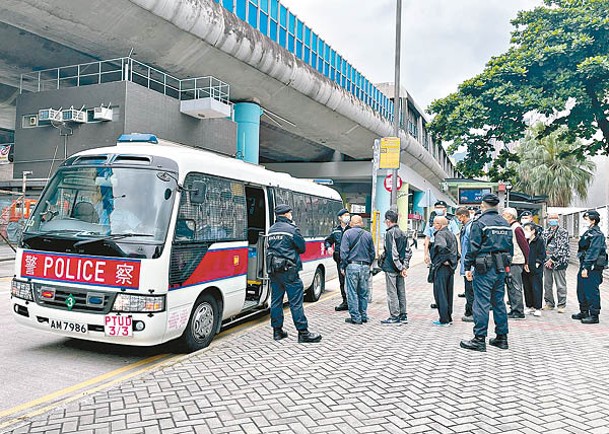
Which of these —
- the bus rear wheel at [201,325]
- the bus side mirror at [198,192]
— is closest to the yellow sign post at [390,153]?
the bus rear wheel at [201,325]

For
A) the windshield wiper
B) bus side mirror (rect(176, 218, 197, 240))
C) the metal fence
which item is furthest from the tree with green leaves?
the windshield wiper

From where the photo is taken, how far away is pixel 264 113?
28016mm

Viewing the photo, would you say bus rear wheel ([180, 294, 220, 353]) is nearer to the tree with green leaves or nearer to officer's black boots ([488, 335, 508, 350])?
officer's black boots ([488, 335, 508, 350])

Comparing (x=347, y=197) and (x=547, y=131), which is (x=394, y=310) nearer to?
(x=547, y=131)

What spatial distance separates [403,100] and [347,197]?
14.9 metres

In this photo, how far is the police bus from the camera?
17.8ft

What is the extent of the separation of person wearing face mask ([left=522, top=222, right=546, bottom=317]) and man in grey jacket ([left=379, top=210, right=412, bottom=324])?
2.61 meters

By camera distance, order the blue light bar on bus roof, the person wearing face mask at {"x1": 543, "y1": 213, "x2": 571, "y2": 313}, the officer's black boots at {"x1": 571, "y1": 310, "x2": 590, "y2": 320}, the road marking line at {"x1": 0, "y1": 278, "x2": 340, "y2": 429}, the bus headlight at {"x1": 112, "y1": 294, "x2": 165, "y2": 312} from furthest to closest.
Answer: the person wearing face mask at {"x1": 543, "y1": 213, "x2": 571, "y2": 313}, the officer's black boots at {"x1": 571, "y1": 310, "x2": 590, "y2": 320}, the blue light bar on bus roof, the bus headlight at {"x1": 112, "y1": 294, "x2": 165, "y2": 312}, the road marking line at {"x1": 0, "y1": 278, "x2": 340, "y2": 429}

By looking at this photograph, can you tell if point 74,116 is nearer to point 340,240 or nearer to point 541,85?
point 340,240

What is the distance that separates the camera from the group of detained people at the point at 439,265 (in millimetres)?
6773

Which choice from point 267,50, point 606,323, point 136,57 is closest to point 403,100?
point 267,50

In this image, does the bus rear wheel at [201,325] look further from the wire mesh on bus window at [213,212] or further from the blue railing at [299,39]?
the blue railing at [299,39]

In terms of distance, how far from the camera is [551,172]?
134 feet

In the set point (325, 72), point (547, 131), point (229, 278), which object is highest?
point (325, 72)
